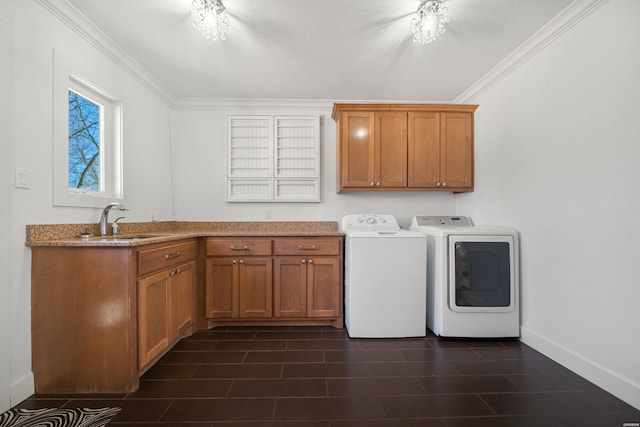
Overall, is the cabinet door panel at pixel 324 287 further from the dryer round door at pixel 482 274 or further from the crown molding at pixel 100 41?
the crown molding at pixel 100 41

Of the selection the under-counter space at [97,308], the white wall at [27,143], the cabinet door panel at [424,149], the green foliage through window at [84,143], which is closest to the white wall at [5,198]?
the white wall at [27,143]

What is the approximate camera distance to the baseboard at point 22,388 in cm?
155

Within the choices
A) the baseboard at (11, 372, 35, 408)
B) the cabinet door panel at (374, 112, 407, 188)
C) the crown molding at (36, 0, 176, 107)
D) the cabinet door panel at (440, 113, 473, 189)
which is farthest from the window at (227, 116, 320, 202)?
the baseboard at (11, 372, 35, 408)

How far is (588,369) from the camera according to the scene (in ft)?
5.95

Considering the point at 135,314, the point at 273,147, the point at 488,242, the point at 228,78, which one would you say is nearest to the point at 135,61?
the point at 228,78

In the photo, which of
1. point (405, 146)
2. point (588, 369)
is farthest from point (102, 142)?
point (588, 369)

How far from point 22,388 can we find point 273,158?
8.55 ft

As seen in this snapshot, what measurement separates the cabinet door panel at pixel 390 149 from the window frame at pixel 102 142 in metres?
2.38

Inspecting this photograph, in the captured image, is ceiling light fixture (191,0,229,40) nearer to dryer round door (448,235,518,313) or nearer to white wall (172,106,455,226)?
white wall (172,106,455,226)

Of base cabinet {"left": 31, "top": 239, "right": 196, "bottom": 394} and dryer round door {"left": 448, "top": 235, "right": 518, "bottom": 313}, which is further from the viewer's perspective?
Answer: dryer round door {"left": 448, "top": 235, "right": 518, "bottom": 313}

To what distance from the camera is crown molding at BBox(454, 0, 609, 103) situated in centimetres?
182

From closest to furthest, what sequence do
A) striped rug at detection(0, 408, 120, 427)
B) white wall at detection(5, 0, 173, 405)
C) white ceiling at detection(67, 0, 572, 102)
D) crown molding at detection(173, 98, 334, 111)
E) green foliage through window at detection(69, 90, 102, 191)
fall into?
striped rug at detection(0, 408, 120, 427), white wall at detection(5, 0, 173, 405), white ceiling at detection(67, 0, 572, 102), green foliage through window at detection(69, 90, 102, 191), crown molding at detection(173, 98, 334, 111)

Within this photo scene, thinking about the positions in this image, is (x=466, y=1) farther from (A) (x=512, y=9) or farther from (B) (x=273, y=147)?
(B) (x=273, y=147)

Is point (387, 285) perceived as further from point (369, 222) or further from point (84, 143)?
point (84, 143)
